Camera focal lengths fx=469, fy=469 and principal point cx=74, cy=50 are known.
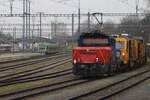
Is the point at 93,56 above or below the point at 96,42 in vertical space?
below

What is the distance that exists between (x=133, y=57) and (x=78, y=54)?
1019cm

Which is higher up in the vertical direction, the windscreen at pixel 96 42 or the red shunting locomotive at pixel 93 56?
the windscreen at pixel 96 42

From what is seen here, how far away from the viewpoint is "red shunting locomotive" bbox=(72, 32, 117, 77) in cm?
2655

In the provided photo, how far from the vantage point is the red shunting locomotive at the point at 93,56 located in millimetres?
26547

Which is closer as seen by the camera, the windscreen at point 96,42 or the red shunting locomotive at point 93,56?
the red shunting locomotive at point 93,56

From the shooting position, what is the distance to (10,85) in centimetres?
Result: 2164

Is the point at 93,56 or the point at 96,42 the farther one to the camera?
the point at 96,42

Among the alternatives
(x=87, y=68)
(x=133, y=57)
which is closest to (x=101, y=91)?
(x=87, y=68)

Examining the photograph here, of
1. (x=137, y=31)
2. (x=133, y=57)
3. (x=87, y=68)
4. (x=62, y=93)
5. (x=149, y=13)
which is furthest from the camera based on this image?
(x=137, y=31)

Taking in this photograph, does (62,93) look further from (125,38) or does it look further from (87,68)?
(125,38)

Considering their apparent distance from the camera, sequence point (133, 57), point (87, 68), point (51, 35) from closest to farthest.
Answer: point (87, 68)
point (133, 57)
point (51, 35)

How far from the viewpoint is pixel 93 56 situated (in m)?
26.6

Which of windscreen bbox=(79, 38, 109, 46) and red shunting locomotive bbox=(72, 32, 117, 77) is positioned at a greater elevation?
windscreen bbox=(79, 38, 109, 46)

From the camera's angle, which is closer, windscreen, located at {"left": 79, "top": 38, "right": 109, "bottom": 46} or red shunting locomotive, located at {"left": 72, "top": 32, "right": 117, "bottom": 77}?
red shunting locomotive, located at {"left": 72, "top": 32, "right": 117, "bottom": 77}
